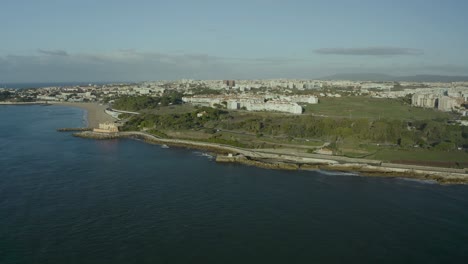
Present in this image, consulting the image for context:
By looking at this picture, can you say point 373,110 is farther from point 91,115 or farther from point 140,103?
point 91,115

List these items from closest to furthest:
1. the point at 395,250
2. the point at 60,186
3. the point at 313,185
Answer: the point at 395,250 < the point at 60,186 < the point at 313,185

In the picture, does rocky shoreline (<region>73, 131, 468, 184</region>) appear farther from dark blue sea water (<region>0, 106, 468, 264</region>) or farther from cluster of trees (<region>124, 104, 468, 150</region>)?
cluster of trees (<region>124, 104, 468, 150</region>)

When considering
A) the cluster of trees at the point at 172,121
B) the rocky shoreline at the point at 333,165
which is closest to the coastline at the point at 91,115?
the cluster of trees at the point at 172,121

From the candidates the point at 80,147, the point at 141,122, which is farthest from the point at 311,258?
the point at 141,122

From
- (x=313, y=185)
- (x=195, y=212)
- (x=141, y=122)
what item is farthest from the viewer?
(x=141, y=122)

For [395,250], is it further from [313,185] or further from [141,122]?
[141,122]

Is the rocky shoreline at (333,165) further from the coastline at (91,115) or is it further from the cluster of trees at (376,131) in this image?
the coastline at (91,115)

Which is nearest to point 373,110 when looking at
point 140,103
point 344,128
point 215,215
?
point 344,128
